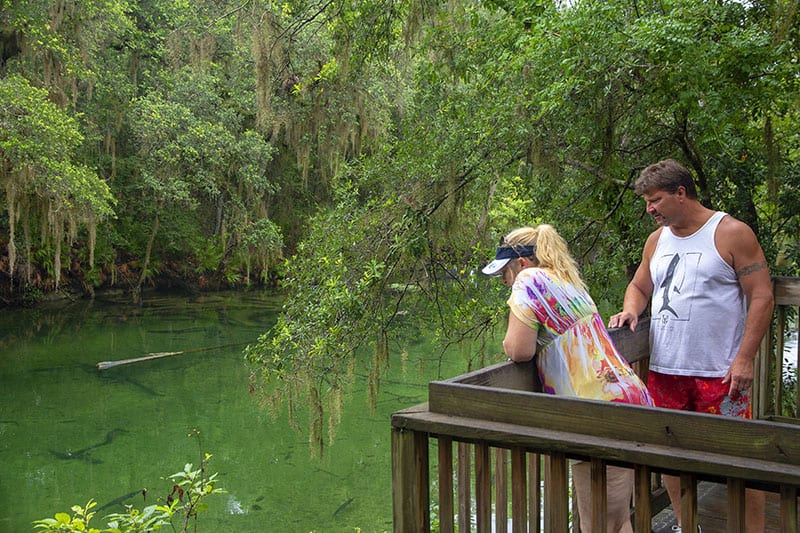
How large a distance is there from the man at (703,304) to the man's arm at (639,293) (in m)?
0.11

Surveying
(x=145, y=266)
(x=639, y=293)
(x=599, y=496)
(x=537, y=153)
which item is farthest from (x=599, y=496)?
(x=145, y=266)

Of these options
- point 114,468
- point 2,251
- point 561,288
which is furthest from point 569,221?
point 2,251

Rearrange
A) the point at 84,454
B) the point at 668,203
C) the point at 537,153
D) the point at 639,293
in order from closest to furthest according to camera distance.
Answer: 1. the point at 668,203
2. the point at 639,293
3. the point at 537,153
4. the point at 84,454

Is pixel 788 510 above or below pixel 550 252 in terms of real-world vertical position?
below

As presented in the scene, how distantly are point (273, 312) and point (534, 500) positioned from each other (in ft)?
53.4

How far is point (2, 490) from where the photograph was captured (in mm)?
8164

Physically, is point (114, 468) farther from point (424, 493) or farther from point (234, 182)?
point (234, 182)

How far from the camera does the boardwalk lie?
281 cm

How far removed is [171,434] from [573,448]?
29.4ft

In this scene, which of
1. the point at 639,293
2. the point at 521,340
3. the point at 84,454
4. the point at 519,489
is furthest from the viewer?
the point at 84,454

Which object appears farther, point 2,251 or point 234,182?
point 234,182

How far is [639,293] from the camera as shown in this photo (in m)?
2.82

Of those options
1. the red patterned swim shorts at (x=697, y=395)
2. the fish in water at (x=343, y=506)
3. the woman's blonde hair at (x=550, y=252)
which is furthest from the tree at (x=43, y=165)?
the red patterned swim shorts at (x=697, y=395)

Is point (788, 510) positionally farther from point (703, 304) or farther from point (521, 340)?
point (703, 304)
